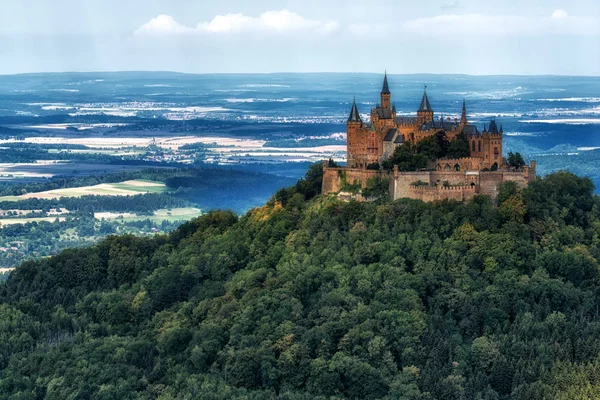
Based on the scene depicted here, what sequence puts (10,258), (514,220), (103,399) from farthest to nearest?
(10,258)
(514,220)
(103,399)

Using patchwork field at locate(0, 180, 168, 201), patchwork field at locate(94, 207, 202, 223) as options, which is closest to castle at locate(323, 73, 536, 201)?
patchwork field at locate(94, 207, 202, 223)

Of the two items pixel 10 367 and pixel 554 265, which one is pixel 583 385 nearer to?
pixel 554 265

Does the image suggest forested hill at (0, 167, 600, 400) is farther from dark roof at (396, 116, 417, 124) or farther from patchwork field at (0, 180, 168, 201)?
patchwork field at (0, 180, 168, 201)

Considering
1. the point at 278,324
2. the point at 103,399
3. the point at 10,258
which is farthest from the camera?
the point at 10,258

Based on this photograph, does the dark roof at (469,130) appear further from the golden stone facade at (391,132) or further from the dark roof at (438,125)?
the dark roof at (438,125)

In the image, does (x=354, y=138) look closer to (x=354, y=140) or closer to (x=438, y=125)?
(x=354, y=140)

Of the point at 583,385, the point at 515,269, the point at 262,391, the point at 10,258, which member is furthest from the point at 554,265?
the point at 10,258
